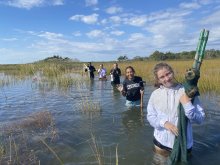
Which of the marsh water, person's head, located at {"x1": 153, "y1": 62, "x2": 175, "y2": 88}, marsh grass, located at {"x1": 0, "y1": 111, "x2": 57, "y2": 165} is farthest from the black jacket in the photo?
person's head, located at {"x1": 153, "y1": 62, "x2": 175, "y2": 88}

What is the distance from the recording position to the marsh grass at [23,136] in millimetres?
6406

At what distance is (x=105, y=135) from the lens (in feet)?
27.7

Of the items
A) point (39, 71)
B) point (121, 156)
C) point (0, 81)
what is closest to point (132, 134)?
point (121, 156)

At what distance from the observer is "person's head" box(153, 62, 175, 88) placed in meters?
4.79

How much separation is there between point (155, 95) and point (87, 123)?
198 inches

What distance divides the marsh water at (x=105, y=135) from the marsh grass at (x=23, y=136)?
0.14m

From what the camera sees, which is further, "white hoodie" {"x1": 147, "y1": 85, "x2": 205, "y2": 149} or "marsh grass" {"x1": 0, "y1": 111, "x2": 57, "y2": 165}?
"marsh grass" {"x1": 0, "y1": 111, "x2": 57, "y2": 165}

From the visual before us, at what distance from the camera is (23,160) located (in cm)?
639

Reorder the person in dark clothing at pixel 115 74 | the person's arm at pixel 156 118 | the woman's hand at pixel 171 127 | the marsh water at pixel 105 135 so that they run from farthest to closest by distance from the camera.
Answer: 1. the person in dark clothing at pixel 115 74
2. the marsh water at pixel 105 135
3. the person's arm at pixel 156 118
4. the woman's hand at pixel 171 127

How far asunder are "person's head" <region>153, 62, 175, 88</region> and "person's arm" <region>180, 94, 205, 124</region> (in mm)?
624

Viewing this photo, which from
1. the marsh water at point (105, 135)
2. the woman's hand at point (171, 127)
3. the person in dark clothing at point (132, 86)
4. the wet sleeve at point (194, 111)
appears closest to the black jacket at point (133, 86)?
the person in dark clothing at point (132, 86)

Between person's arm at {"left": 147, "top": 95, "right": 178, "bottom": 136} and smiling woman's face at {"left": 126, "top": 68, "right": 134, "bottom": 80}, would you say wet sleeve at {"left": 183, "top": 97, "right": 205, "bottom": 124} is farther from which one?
smiling woman's face at {"left": 126, "top": 68, "right": 134, "bottom": 80}

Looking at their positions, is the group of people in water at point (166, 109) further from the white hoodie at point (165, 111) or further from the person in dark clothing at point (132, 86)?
the person in dark clothing at point (132, 86)

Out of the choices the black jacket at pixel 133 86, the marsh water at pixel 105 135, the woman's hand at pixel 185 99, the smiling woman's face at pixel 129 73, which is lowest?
the marsh water at pixel 105 135
